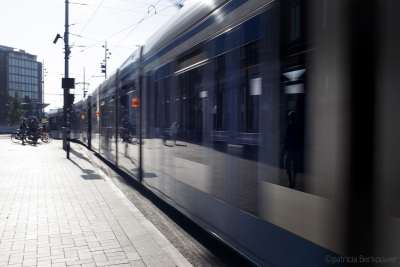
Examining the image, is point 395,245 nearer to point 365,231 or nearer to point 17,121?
point 365,231

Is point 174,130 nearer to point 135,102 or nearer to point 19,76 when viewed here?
point 135,102

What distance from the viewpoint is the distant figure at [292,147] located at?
8.98 feet

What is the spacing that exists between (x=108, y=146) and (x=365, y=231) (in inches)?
487

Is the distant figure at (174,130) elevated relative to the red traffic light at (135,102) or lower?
lower

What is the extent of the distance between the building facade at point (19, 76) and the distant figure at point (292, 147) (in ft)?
323

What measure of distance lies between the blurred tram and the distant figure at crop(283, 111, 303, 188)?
4 cm

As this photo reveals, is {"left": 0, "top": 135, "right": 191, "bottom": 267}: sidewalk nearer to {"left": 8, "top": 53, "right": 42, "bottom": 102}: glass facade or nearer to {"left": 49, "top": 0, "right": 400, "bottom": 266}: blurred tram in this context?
{"left": 49, "top": 0, "right": 400, "bottom": 266}: blurred tram

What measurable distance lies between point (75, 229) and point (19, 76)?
364ft

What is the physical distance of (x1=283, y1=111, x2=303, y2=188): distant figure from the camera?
8.98 ft

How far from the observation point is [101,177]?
38.2 feet

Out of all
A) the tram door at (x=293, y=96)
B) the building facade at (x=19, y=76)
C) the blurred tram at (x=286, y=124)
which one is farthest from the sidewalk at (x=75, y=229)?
the building facade at (x=19, y=76)

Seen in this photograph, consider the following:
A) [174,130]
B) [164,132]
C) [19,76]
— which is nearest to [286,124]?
[174,130]

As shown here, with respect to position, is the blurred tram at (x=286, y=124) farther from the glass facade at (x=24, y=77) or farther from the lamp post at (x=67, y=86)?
the glass facade at (x=24, y=77)

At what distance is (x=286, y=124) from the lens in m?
2.90
